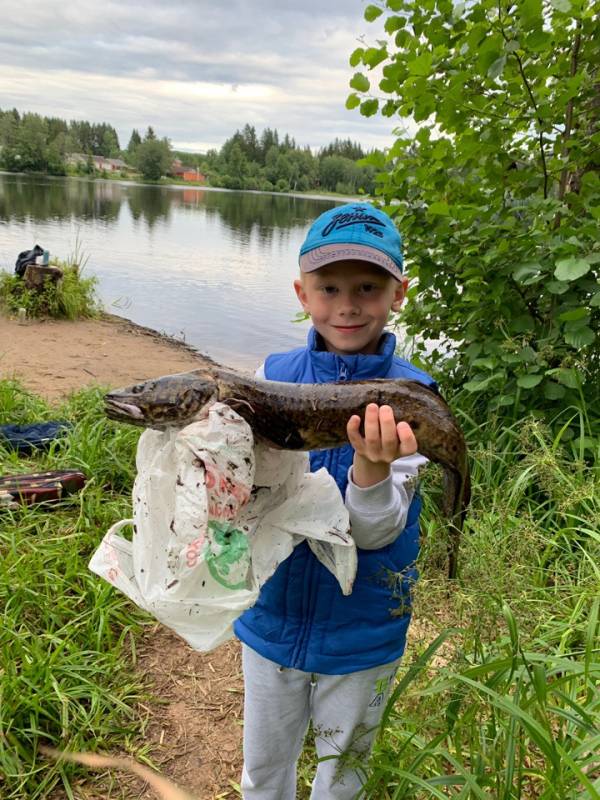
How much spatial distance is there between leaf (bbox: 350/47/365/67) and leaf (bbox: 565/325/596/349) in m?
2.06

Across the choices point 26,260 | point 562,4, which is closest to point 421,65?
point 562,4

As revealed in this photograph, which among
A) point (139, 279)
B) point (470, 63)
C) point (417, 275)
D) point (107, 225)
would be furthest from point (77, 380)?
point (107, 225)

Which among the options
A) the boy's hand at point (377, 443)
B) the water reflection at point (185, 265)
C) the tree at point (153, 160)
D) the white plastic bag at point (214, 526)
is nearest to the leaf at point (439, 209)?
the boy's hand at point (377, 443)

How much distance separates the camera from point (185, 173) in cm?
11300

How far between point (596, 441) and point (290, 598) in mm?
2434

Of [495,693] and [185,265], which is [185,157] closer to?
[185,265]

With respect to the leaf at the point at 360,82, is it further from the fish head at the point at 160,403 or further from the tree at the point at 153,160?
the tree at the point at 153,160

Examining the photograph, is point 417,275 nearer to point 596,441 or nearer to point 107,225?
point 596,441

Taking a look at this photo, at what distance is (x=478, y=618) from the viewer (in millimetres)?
1602

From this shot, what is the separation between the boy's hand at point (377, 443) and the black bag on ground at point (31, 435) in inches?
157

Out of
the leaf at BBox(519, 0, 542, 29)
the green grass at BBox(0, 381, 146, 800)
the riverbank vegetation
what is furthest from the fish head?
the riverbank vegetation

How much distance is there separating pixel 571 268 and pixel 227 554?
95.9 inches

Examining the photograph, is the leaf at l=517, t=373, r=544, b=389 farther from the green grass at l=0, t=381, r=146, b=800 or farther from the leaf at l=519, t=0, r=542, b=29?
the green grass at l=0, t=381, r=146, b=800

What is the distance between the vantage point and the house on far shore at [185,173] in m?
110
